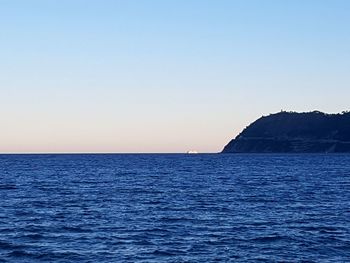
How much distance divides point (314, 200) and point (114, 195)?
24254 mm

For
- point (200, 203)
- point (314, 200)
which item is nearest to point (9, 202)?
point (200, 203)

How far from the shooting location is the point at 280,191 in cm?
7756

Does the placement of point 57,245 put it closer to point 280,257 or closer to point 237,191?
point 280,257

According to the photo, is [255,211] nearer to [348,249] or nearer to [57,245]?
[348,249]

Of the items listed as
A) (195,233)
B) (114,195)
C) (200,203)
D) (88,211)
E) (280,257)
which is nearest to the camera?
(280,257)

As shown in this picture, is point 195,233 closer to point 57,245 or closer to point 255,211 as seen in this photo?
point 57,245

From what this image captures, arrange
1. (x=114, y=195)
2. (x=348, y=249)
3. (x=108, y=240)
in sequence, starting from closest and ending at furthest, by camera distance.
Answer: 1. (x=348, y=249)
2. (x=108, y=240)
3. (x=114, y=195)

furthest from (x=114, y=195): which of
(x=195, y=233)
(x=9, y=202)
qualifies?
(x=195, y=233)

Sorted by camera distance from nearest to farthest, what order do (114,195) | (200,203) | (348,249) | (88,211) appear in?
(348,249)
(88,211)
(200,203)
(114,195)

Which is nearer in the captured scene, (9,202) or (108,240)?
(108,240)

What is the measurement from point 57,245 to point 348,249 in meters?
18.3

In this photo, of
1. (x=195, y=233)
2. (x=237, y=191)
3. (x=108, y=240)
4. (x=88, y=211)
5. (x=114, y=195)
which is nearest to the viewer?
(x=108, y=240)

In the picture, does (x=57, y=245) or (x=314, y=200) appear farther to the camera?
(x=314, y=200)

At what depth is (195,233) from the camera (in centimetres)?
4112
